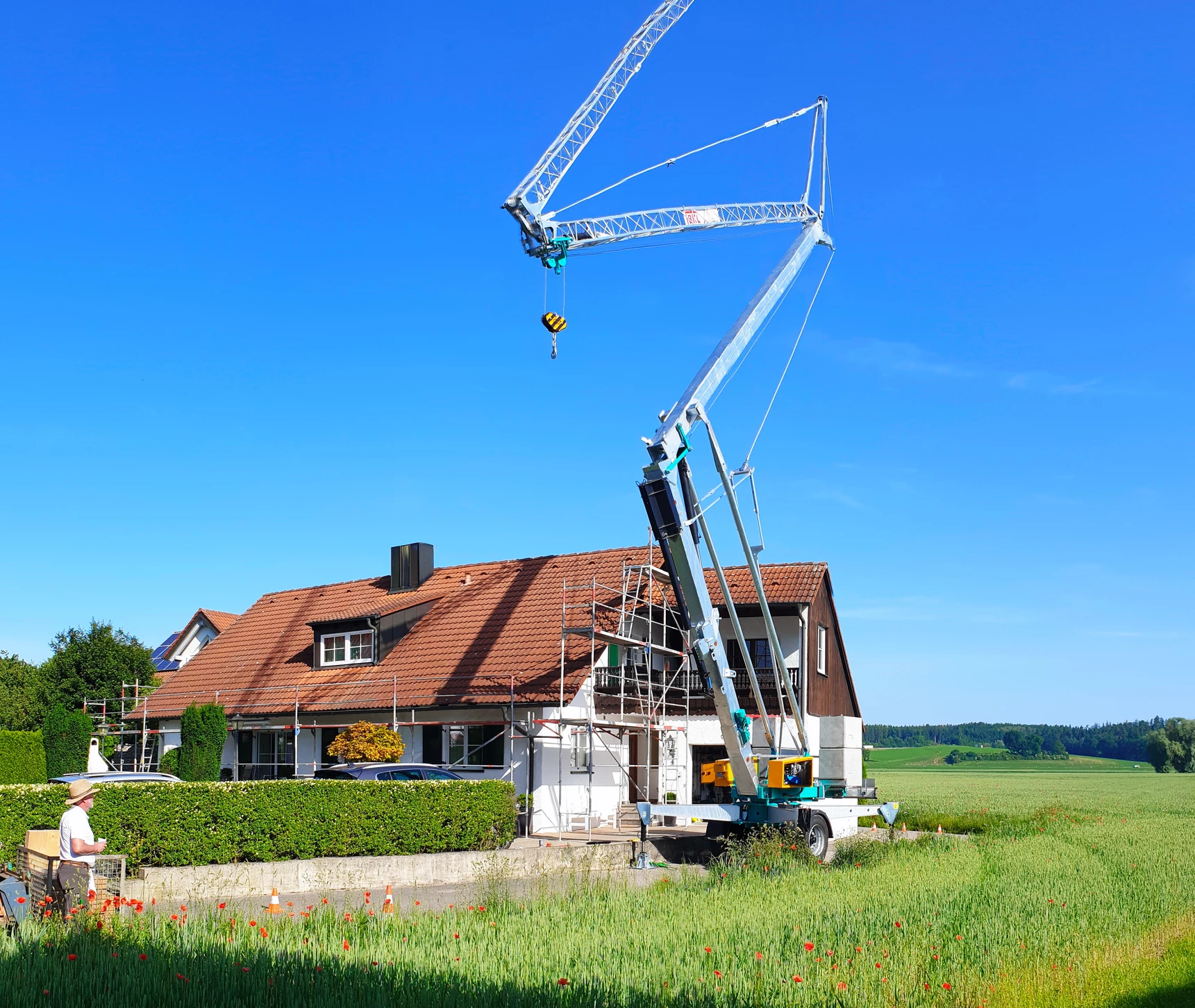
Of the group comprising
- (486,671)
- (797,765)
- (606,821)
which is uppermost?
(486,671)

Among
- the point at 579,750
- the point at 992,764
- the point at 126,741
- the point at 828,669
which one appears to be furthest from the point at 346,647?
the point at 992,764

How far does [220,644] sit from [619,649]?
16.1 meters

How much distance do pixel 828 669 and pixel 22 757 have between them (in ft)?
77.0

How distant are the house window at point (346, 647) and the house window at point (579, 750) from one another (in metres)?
8.02

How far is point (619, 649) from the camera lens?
29062 mm

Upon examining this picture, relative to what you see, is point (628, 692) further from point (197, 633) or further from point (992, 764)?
point (992, 764)

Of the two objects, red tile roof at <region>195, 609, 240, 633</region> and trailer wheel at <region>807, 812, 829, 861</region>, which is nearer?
trailer wheel at <region>807, 812, 829, 861</region>

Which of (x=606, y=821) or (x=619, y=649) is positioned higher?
(x=619, y=649)

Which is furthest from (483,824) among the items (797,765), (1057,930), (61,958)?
(61,958)

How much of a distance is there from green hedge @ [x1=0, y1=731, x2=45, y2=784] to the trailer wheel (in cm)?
2201

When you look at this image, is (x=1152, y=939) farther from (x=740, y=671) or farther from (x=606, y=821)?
(x=740, y=671)

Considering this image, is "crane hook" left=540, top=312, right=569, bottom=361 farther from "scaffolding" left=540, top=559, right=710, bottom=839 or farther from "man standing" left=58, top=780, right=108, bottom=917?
"man standing" left=58, top=780, right=108, bottom=917

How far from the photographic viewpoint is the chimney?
36.3m

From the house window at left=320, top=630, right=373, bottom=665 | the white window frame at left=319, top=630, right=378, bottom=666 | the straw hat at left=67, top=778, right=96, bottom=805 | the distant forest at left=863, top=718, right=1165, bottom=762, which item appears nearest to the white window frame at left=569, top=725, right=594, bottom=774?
the white window frame at left=319, top=630, right=378, bottom=666
